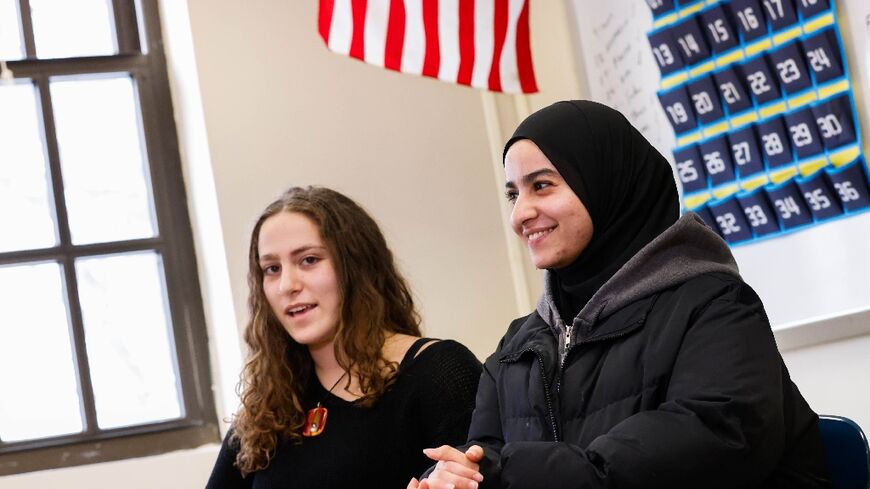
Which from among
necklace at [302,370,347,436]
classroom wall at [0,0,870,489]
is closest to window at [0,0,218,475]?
classroom wall at [0,0,870,489]

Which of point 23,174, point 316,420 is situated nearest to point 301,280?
point 316,420

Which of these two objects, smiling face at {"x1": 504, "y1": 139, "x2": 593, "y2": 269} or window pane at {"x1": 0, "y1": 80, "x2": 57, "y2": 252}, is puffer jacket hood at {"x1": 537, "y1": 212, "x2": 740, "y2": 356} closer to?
smiling face at {"x1": 504, "y1": 139, "x2": 593, "y2": 269}

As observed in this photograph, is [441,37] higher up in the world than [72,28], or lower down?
lower down

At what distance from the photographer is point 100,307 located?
3510 millimetres

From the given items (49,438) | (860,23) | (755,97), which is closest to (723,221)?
(755,97)

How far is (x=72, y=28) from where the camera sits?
11.8 feet

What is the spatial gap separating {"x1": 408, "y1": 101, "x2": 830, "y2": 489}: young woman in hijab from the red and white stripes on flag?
1.10 meters

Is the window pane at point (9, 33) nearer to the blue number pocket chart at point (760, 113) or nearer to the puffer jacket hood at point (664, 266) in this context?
the blue number pocket chart at point (760, 113)

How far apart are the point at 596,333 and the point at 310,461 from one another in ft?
3.00

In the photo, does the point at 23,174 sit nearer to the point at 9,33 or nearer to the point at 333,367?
the point at 9,33

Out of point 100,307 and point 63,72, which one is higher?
point 63,72

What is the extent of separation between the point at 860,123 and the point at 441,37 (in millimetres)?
1113

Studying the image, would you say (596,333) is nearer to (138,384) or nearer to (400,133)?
(400,133)

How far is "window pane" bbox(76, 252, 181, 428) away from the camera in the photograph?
11.4ft
